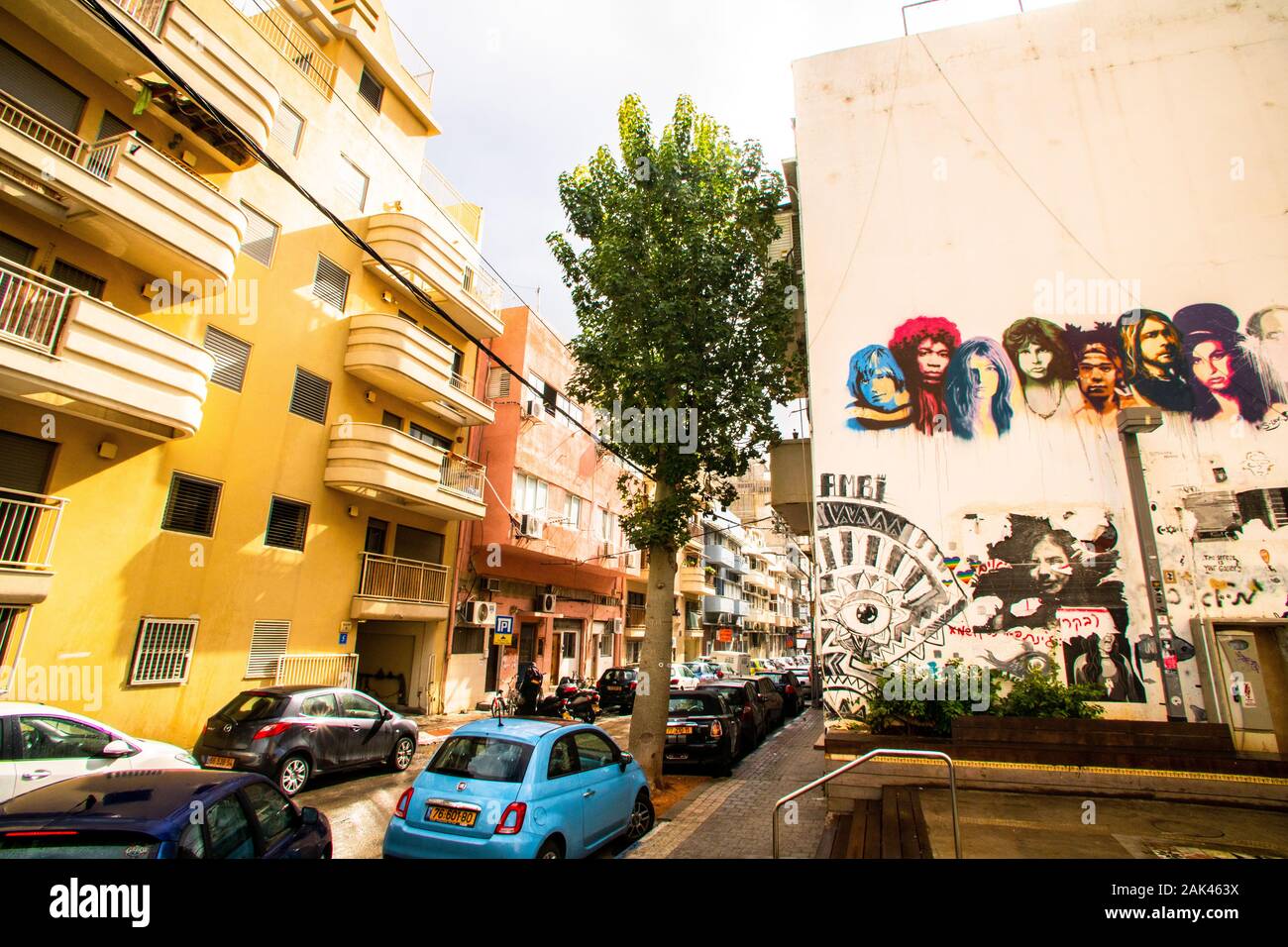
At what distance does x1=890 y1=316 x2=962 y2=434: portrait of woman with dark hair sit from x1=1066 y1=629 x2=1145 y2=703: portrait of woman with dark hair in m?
4.49

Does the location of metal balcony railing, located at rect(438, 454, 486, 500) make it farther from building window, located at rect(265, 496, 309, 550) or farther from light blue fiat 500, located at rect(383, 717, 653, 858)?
light blue fiat 500, located at rect(383, 717, 653, 858)

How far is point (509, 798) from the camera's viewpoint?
5715 millimetres

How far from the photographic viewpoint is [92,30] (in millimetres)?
10359

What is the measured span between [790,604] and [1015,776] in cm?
6952

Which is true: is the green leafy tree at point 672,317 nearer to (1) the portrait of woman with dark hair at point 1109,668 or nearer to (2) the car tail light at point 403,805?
(2) the car tail light at point 403,805

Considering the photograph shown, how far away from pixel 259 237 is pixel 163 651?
9.33 m

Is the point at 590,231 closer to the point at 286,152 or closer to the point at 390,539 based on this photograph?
the point at 286,152

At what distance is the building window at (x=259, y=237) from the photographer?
46.1 feet

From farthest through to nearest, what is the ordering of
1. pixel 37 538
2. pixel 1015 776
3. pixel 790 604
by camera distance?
pixel 790 604, pixel 37 538, pixel 1015 776

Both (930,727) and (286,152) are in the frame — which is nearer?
(930,727)

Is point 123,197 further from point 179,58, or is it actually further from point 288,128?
point 288,128

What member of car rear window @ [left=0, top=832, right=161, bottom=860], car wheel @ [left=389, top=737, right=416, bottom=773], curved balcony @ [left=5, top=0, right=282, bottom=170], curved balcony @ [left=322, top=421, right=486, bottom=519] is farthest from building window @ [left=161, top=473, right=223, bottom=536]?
car rear window @ [left=0, top=832, right=161, bottom=860]

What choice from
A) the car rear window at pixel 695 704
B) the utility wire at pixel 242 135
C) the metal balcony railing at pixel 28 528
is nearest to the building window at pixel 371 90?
the utility wire at pixel 242 135

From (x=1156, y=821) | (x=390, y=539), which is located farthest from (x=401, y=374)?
(x=1156, y=821)
